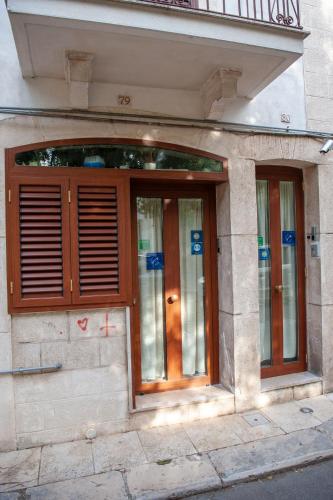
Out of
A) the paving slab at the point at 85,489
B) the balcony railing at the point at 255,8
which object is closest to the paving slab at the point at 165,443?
the paving slab at the point at 85,489

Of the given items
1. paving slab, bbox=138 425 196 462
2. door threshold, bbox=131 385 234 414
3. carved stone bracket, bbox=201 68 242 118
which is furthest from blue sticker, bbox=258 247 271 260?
paving slab, bbox=138 425 196 462

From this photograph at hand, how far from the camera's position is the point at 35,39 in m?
3.06

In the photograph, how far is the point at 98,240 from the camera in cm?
379

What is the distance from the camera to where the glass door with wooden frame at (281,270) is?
15.8 ft

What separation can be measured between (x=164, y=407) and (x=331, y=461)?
1.69 metres

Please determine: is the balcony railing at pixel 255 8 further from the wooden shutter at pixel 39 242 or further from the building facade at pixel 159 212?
the wooden shutter at pixel 39 242

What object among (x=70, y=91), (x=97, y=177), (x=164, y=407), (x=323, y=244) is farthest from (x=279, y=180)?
(x=164, y=407)

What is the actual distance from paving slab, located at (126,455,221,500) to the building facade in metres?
0.69

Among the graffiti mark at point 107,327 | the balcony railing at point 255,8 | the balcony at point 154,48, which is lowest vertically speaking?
the graffiti mark at point 107,327

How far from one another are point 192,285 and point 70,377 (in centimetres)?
177

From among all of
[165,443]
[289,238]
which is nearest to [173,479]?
[165,443]

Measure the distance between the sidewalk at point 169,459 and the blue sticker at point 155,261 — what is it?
5.84 feet

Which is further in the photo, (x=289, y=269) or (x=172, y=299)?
(x=289, y=269)

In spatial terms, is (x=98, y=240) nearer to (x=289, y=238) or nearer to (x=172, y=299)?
(x=172, y=299)
